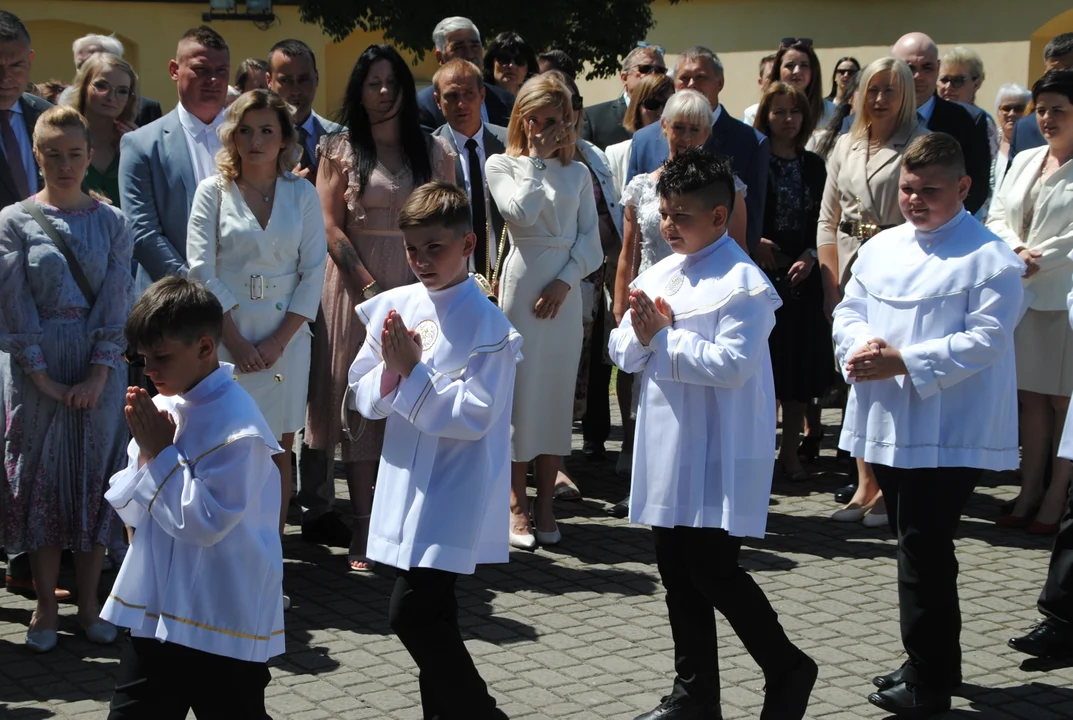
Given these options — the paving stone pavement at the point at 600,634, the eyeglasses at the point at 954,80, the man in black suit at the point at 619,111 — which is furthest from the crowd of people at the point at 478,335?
the eyeglasses at the point at 954,80

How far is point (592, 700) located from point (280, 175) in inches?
109

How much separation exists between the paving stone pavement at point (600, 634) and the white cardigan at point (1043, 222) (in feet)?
4.39

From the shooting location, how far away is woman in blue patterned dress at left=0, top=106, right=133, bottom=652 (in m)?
5.69

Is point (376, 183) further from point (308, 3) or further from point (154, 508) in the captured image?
point (308, 3)

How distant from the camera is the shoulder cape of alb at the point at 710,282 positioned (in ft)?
15.5

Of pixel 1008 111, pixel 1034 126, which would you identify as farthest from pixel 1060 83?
pixel 1008 111

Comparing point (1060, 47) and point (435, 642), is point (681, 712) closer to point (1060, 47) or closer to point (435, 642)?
point (435, 642)

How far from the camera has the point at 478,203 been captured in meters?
7.73

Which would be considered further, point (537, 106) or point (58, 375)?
point (537, 106)

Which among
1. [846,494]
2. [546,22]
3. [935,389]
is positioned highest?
[546,22]

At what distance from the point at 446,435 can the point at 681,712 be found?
1.30 m

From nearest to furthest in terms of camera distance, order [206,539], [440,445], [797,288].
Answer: [206,539] → [440,445] → [797,288]

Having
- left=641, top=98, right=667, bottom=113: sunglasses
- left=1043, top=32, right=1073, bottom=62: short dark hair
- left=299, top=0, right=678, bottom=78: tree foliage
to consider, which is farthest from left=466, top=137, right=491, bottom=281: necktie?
left=299, top=0, right=678, bottom=78: tree foliage

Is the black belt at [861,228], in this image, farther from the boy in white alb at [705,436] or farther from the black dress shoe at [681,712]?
the black dress shoe at [681,712]
